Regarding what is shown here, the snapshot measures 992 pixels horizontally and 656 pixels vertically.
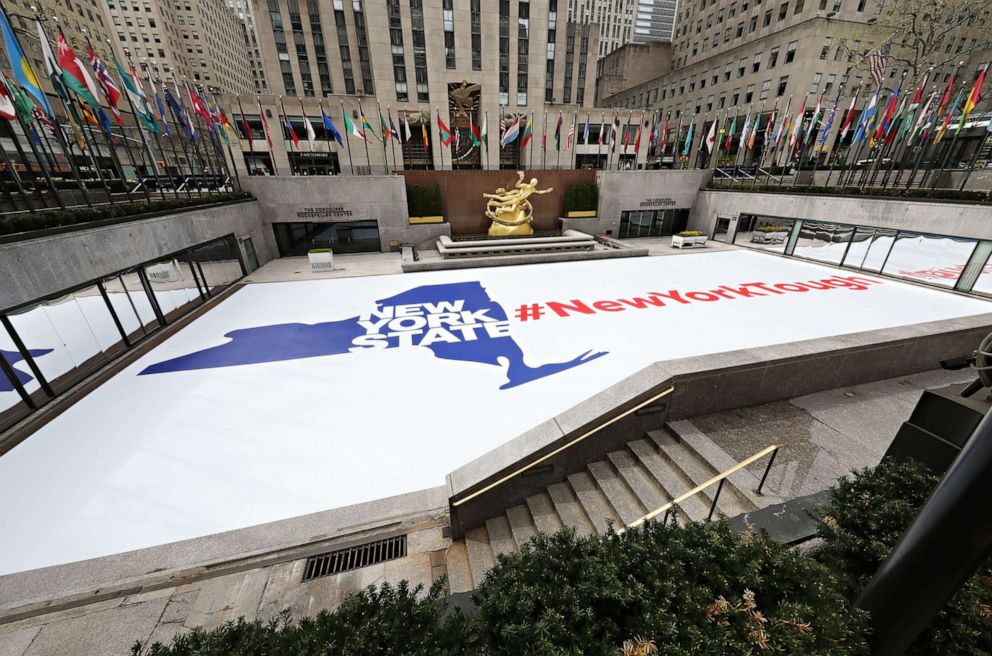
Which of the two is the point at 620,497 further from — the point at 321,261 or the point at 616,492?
the point at 321,261

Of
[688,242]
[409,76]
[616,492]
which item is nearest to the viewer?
[616,492]

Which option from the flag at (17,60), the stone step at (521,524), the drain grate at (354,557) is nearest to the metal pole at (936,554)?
the stone step at (521,524)

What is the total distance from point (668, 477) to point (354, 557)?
4.72 meters

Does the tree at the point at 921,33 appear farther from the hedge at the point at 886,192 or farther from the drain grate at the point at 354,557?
the drain grate at the point at 354,557

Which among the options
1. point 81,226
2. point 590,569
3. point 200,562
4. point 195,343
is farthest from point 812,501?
point 81,226

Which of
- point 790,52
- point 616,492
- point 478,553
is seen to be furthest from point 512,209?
point 790,52

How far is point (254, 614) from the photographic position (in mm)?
4453

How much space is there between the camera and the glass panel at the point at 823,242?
19.3 m

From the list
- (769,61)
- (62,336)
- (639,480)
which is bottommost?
(639,480)

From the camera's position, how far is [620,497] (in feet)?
18.2

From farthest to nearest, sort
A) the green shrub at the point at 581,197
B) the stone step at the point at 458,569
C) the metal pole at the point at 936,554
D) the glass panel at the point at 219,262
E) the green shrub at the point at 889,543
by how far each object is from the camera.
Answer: the green shrub at the point at 581,197 < the glass panel at the point at 219,262 < the stone step at the point at 458,569 < the green shrub at the point at 889,543 < the metal pole at the point at 936,554

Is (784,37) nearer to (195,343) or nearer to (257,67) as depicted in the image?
(195,343)

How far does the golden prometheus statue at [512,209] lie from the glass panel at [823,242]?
1484 centimetres

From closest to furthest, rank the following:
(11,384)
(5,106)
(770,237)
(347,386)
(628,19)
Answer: (11,384) → (5,106) → (347,386) → (770,237) → (628,19)
